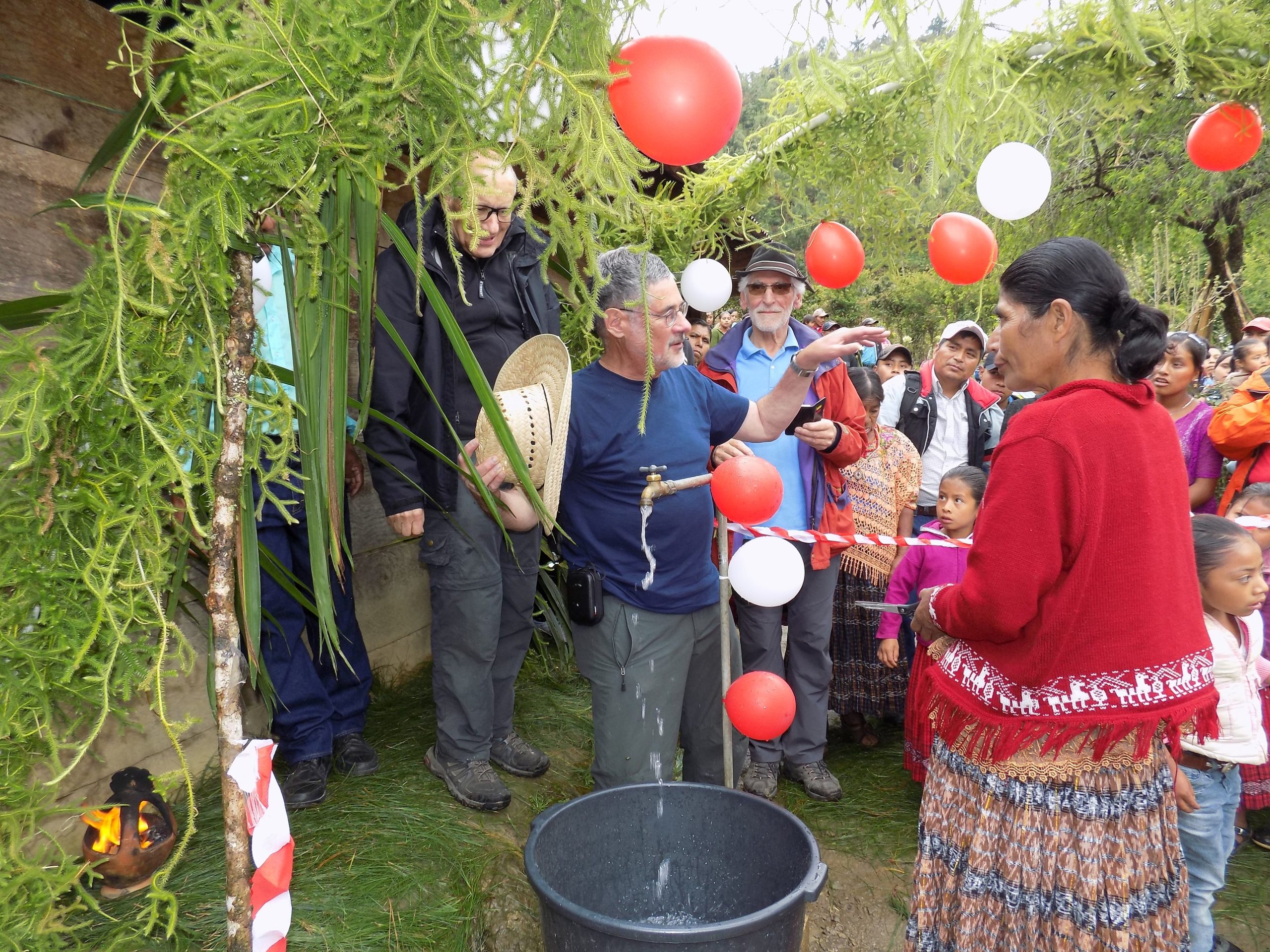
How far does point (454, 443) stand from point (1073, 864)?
2.02 m

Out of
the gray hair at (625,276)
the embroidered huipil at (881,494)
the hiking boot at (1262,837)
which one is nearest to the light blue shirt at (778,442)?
the embroidered huipil at (881,494)

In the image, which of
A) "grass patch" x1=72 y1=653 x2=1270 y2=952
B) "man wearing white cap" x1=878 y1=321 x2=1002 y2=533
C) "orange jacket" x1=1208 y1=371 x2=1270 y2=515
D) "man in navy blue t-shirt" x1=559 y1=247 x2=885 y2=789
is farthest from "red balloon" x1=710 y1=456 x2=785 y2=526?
"orange jacket" x1=1208 y1=371 x2=1270 y2=515

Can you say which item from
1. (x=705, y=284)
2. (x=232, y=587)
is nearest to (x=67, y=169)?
(x=232, y=587)

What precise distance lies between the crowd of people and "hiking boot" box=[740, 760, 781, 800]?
1 cm

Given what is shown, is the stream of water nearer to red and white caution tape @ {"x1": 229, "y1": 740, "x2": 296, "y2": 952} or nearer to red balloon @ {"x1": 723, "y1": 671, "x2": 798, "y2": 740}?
red balloon @ {"x1": 723, "y1": 671, "x2": 798, "y2": 740}

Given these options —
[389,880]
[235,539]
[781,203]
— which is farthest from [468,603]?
[781,203]

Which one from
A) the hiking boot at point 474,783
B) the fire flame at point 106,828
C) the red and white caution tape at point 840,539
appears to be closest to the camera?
the fire flame at point 106,828

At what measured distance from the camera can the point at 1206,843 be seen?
237 cm

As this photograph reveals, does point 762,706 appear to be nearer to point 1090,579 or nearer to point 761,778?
point 1090,579

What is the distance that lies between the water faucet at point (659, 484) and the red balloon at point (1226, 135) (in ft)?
9.00

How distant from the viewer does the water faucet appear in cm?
238

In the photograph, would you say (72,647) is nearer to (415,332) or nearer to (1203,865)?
(415,332)

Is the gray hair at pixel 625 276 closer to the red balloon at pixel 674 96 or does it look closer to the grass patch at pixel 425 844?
the red balloon at pixel 674 96

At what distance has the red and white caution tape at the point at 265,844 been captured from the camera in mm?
1414
